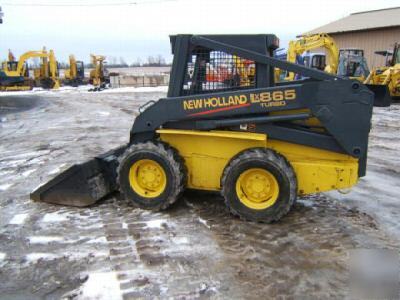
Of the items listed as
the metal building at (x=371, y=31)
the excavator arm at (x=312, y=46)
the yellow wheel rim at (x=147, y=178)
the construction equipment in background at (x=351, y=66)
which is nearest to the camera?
the yellow wheel rim at (x=147, y=178)

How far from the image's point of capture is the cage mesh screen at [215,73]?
15.7 ft

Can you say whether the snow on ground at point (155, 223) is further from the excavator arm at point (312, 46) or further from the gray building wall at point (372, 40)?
the gray building wall at point (372, 40)

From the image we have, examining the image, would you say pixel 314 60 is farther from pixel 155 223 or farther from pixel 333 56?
pixel 155 223

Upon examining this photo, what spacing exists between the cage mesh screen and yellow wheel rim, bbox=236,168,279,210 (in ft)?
3.37

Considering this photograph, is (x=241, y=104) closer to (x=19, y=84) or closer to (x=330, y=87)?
(x=330, y=87)

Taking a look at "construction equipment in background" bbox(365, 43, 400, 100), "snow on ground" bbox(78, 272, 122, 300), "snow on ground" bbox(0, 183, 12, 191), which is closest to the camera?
Answer: "snow on ground" bbox(78, 272, 122, 300)

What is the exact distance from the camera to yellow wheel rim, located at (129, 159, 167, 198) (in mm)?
4996

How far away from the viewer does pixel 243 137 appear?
460 centimetres

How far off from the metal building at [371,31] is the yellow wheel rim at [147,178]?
31.1m

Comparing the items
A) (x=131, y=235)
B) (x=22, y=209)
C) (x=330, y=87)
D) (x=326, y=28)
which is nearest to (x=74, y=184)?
(x=22, y=209)

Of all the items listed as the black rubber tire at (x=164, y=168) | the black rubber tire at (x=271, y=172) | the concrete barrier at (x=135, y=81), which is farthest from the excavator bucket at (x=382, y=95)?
the concrete barrier at (x=135, y=81)

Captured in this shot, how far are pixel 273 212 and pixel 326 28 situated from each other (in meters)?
39.8

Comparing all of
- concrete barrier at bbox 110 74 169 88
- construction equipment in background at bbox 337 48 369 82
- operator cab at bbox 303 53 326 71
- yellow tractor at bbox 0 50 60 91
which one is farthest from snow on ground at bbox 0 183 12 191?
concrete barrier at bbox 110 74 169 88

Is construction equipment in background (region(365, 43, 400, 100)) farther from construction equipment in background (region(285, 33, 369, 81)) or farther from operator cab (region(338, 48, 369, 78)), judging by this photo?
operator cab (region(338, 48, 369, 78))
